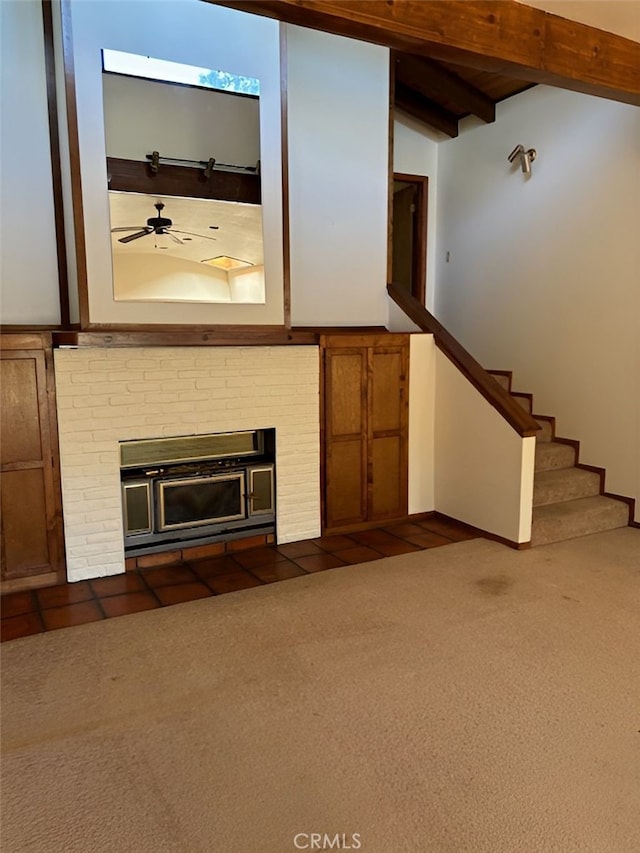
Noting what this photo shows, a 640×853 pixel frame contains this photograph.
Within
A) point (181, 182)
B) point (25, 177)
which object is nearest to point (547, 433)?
point (181, 182)

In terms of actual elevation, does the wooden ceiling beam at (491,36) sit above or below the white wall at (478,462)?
above

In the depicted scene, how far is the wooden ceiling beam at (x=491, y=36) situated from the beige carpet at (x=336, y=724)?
2.71 metres

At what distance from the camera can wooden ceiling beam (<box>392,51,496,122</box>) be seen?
5.32 m

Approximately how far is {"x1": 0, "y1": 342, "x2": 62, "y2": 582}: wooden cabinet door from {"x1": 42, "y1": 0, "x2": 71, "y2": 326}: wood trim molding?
68cm

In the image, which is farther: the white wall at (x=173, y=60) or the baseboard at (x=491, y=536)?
the baseboard at (x=491, y=536)

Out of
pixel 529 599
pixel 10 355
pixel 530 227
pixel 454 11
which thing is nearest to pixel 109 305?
pixel 10 355

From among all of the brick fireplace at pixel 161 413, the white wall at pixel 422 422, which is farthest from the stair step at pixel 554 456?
the brick fireplace at pixel 161 413

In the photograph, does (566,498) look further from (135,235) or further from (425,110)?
(425,110)

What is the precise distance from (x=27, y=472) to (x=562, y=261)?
425 centimetres

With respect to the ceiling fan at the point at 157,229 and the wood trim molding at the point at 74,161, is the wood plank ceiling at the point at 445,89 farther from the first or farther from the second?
the wood trim molding at the point at 74,161

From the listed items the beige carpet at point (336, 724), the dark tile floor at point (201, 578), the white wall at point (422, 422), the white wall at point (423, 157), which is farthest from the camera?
the white wall at point (423, 157)

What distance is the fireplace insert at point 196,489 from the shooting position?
3.72 m

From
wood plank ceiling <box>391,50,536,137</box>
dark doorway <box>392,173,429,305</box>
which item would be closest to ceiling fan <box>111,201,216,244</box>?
wood plank ceiling <box>391,50,536,137</box>

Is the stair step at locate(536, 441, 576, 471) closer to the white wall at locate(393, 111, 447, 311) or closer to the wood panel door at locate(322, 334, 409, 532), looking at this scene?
the wood panel door at locate(322, 334, 409, 532)
